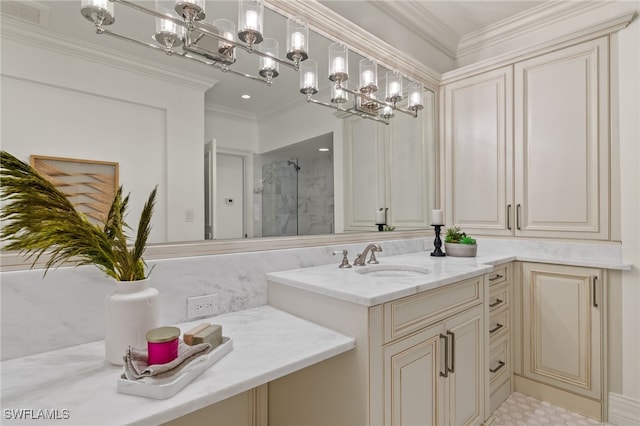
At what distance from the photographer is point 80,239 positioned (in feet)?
2.88

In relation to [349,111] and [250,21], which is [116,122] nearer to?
[250,21]

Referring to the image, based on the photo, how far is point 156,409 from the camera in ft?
2.30

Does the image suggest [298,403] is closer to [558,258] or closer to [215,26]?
[215,26]

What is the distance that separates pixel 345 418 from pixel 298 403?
25 centimetres

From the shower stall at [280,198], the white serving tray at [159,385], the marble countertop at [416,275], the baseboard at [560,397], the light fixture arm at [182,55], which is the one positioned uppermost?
the light fixture arm at [182,55]

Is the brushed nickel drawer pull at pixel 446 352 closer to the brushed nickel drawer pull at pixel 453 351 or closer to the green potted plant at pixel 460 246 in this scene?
the brushed nickel drawer pull at pixel 453 351

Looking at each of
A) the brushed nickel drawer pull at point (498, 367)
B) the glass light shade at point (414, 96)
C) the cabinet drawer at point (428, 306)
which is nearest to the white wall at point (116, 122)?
the cabinet drawer at point (428, 306)

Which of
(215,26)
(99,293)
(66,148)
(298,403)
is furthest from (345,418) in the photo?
(215,26)

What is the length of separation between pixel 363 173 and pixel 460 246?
2.69 ft

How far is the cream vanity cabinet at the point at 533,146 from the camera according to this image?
1.98 metres

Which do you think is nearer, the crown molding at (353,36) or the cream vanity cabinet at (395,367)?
the cream vanity cabinet at (395,367)

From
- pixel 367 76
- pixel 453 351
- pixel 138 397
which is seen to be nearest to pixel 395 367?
pixel 453 351

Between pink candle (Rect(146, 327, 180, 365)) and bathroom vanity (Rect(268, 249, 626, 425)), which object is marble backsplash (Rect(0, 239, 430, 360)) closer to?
bathroom vanity (Rect(268, 249, 626, 425))

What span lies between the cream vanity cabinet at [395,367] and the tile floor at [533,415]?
43 centimetres
